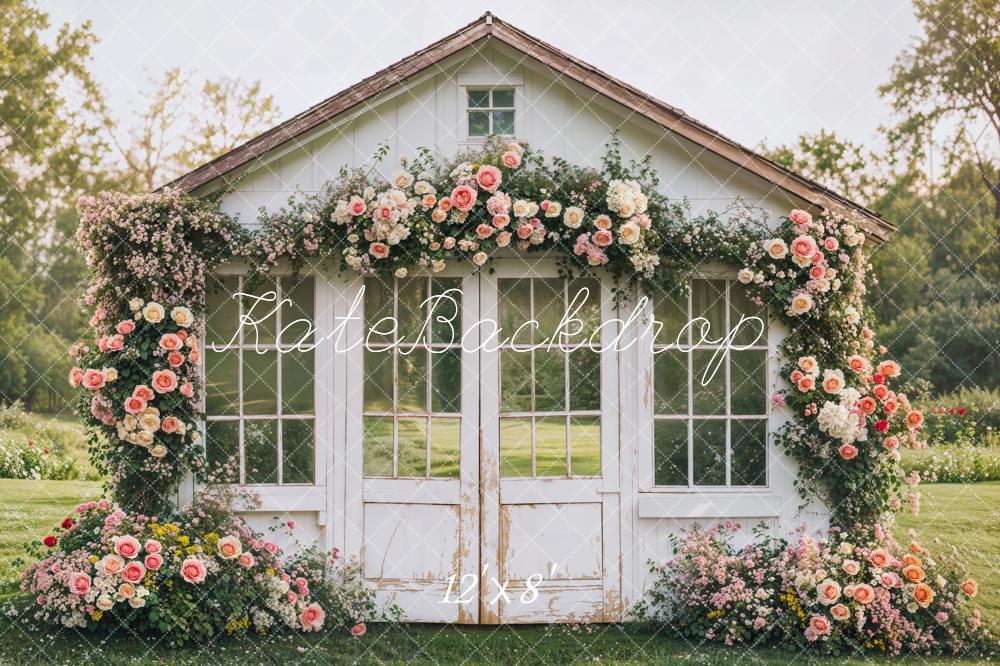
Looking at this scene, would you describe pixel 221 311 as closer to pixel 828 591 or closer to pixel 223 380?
pixel 223 380

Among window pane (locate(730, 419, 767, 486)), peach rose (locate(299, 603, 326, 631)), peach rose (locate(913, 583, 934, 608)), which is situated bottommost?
peach rose (locate(299, 603, 326, 631))

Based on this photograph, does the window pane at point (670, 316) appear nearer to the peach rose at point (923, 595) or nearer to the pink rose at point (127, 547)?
the peach rose at point (923, 595)

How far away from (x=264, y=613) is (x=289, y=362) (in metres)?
1.84

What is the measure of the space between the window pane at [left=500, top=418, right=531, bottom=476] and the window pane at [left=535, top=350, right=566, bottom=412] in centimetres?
19

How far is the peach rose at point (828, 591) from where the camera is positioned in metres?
6.07

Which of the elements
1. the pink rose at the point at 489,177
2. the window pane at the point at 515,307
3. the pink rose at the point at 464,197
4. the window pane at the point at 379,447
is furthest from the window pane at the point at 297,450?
the pink rose at the point at 489,177

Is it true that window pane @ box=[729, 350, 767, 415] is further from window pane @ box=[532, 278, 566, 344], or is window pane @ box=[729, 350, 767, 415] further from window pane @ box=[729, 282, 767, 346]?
window pane @ box=[532, 278, 566, 344]

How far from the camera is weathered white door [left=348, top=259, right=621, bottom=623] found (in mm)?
6672

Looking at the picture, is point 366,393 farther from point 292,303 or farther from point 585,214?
point 585,214

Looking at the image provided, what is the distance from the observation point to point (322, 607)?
6.43 m

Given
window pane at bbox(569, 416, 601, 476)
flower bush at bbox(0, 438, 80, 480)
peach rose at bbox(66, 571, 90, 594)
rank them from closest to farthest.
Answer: peach rose at bbox(66, 571, 90, 594) < window pane at bbox(569, 416, 601, 476) < flower bush at bbox(0, 438, 80, 480)

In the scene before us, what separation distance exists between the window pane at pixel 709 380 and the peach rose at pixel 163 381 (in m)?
3.90

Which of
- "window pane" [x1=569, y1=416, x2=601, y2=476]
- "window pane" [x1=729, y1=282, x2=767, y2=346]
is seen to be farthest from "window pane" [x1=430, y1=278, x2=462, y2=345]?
"window pane" [x1=729, y1=282, x2=767, y2=346]

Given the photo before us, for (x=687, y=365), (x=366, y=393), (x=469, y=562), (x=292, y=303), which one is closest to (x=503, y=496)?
(x=469, y=562)
